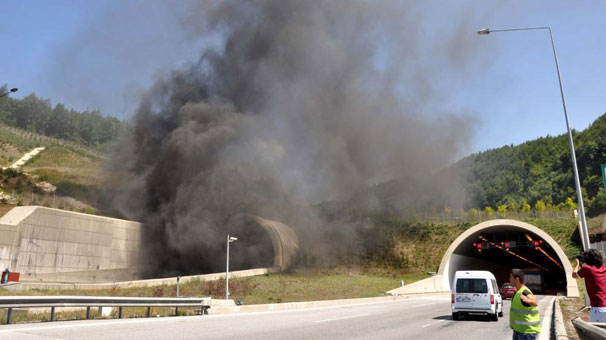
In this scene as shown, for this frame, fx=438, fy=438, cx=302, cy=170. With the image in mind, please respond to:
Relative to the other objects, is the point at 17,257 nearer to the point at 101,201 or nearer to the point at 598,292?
the point at 101,201

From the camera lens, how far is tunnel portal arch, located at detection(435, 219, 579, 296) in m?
46.3

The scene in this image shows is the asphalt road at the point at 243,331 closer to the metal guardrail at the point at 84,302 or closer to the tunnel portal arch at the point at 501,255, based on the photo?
the metal guardrail at the point at 84,302

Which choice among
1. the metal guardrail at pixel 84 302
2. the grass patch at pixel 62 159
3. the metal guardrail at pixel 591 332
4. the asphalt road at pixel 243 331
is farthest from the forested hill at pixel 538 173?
the metal guardrail at pixel 591 332

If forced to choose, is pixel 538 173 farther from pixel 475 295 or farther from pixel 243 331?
pixel 243 331

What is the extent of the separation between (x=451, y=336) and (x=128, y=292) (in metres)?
22.7

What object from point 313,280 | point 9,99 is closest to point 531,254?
point 313,280

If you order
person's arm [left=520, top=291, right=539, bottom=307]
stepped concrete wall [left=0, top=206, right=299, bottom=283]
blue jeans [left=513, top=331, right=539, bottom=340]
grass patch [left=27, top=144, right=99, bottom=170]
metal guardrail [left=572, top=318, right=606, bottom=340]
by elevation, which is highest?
grass patch [left=27, top=144, right=99, bottom=170]

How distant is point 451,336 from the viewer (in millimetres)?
11156

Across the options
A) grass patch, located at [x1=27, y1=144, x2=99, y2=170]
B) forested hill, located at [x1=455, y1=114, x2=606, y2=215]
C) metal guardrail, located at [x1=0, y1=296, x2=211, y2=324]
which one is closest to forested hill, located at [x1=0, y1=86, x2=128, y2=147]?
grass patch, located at [x1=27, y1=144, x2=99, y2=170]

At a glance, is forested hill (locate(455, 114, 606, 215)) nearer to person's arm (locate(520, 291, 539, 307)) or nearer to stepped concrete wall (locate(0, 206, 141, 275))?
stepped concrete wall (locate(0, 206, 141, 275))

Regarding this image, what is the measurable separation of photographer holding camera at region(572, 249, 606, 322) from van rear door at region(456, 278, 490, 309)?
28.7ft

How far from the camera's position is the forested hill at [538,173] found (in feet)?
364

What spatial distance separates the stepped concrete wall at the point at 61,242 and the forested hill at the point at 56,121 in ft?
360

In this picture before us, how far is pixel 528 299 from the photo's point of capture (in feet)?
18.9
